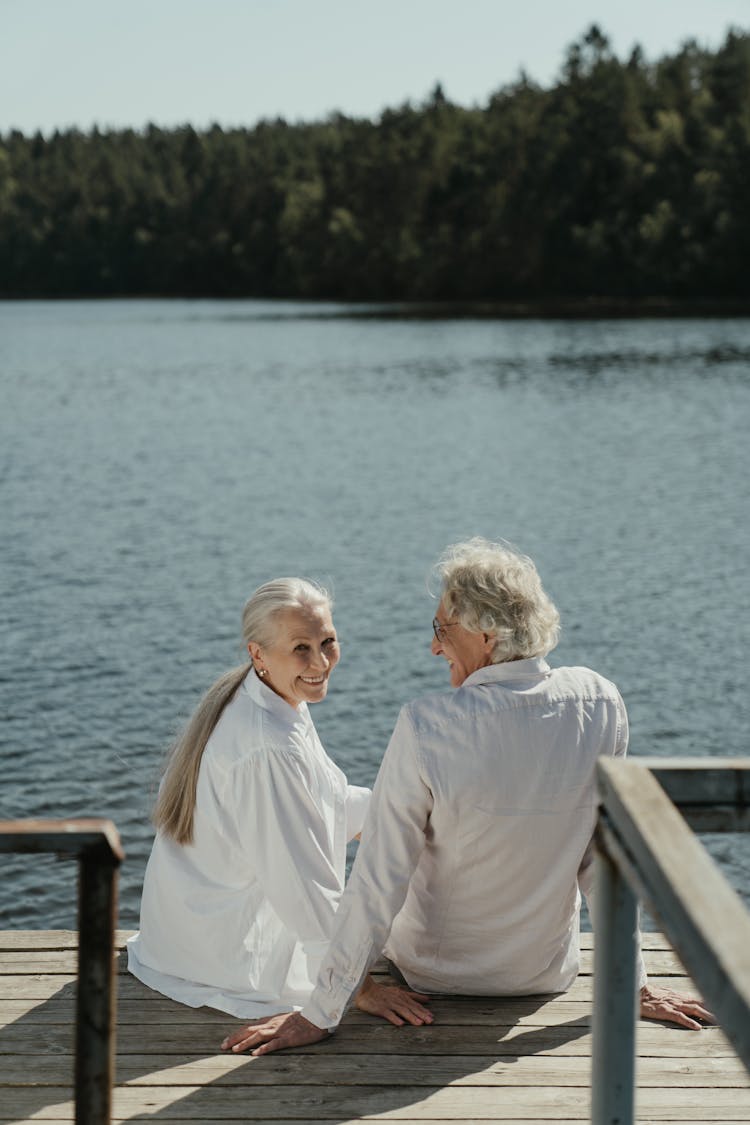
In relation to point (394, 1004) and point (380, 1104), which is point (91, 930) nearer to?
point (380, 1104)

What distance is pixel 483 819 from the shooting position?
3.41 m

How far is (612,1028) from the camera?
186 cm

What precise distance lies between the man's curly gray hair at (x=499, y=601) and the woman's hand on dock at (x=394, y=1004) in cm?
89

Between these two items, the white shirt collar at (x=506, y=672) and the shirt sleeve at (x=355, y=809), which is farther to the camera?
the shirt sleeve at (x=355, y=809)

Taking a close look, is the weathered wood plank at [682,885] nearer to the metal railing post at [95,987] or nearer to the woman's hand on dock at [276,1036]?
the metal railing post at [95,987]

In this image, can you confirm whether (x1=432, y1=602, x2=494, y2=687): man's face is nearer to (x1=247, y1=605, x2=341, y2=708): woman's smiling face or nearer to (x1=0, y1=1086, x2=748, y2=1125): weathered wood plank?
(x1=247, y1=605, x2=341, y2=708): woman's smiling face

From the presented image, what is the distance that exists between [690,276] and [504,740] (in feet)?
247

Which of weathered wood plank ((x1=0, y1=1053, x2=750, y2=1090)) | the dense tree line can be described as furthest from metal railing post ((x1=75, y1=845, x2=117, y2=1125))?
the dense tree line

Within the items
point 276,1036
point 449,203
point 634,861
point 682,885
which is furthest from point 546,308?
point 682,885

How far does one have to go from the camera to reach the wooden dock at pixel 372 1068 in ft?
10.2

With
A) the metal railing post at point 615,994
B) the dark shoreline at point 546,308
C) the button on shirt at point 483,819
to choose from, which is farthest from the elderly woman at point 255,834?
the dark shoreline at point 546,308

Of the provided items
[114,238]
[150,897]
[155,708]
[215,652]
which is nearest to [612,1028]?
[150,897]

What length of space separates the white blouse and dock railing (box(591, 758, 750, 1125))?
1.73 metres

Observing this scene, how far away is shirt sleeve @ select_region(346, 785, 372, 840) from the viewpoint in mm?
4098
